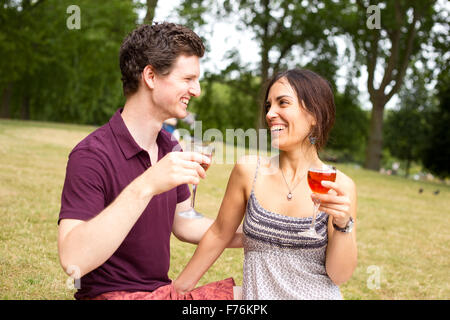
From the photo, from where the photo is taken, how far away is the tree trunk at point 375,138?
22344 mm

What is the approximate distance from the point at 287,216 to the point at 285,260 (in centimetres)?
26

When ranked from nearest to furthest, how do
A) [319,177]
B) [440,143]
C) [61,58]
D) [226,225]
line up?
1. [319,177]
2. [226,225]
3. [440,143]
4. [61,58]

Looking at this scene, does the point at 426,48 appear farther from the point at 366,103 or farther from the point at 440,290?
the point at 440,290

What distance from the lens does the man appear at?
1951mm

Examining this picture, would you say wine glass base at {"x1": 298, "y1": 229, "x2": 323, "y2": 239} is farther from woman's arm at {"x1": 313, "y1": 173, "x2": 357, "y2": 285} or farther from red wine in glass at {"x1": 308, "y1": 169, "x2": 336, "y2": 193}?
red wine in glass at {"x1": 308, "y1": 169, "x2": 336, "y2": 193}

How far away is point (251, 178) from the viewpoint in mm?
2943

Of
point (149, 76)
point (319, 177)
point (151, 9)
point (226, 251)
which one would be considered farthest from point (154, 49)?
point (151, 9)

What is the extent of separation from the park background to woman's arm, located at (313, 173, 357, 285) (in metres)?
0.93

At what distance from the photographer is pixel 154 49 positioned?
8.47ft

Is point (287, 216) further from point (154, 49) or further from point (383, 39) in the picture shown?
point (383, 39)

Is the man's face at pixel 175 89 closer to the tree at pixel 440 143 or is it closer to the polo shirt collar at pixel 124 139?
the polo shirt collar at pixel 124 139

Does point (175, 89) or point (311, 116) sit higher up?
point (175, 89)

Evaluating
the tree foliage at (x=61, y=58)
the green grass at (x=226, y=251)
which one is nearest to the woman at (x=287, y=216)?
the green grass at (x=226, y=251)

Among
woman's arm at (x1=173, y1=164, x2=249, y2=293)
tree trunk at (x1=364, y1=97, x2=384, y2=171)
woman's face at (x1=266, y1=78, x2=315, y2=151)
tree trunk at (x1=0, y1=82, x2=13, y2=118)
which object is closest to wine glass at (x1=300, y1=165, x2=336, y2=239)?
woman's face at (x1=266, y1=78, x2=315, y2=151)
